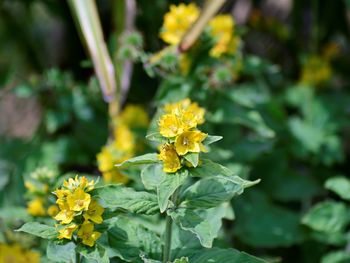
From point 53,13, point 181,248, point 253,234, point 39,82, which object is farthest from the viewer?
point 53,13

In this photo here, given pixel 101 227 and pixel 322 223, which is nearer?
pixel 101 227

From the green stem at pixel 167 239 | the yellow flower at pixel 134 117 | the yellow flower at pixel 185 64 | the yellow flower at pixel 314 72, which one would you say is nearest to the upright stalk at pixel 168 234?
the green stem at pixel 167 239

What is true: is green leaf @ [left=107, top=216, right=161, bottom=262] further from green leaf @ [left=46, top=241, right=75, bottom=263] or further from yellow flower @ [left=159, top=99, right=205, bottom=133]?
yellow flower @ [left=159, top=99, right=205, bottom=133]

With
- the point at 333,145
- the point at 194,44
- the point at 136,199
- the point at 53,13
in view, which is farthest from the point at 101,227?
the point at 53,13

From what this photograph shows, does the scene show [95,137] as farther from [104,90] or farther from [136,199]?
[136,199]

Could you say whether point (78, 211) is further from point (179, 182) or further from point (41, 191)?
point (41, 191)

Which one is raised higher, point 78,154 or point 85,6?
point 85,6
